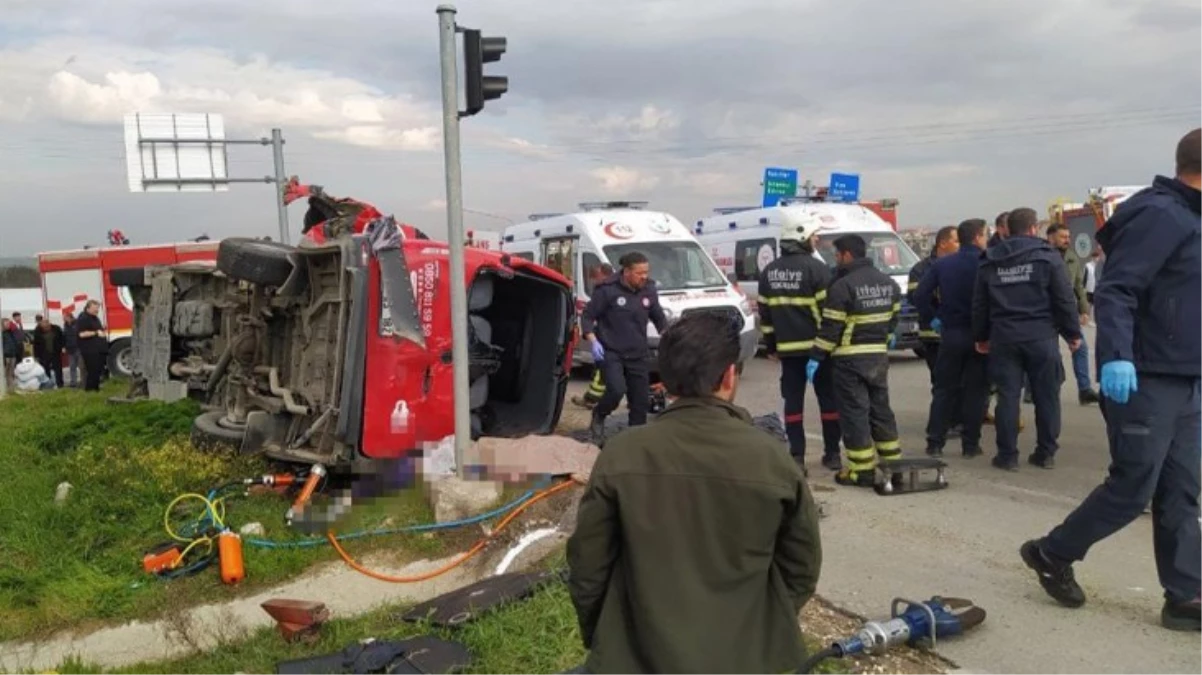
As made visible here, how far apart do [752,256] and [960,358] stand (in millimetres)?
8076

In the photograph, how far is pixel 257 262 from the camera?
7004mm

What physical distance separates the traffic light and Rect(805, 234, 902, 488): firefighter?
259 centimetres

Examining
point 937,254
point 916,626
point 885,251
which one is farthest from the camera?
point 885,251

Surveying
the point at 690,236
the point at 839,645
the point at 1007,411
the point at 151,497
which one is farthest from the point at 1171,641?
the point at 690,236

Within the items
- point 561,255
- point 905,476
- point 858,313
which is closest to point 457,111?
point 858,313

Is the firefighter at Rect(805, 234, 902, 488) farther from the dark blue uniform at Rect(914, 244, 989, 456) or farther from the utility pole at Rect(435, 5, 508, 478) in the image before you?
the utility pole at Rect(435, 5, 508, 478)

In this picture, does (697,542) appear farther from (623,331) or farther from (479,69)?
(623,331)

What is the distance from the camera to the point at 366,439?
6125 millimetres

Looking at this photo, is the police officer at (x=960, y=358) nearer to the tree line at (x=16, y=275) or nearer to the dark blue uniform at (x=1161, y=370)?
the dark blue uniform at (x=1161, y=370)

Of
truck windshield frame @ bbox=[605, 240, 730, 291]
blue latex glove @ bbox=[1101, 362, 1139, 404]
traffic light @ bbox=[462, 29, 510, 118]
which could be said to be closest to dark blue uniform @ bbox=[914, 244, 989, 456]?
blue latex glove @ bbox=[1101, 362, 1139, 404]

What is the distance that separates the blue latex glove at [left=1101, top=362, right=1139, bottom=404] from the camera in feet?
12.3

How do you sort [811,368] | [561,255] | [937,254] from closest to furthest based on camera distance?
1. [811,368]
2. [937,254]
3. [561,255]

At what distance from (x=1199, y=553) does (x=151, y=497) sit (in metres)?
6.30

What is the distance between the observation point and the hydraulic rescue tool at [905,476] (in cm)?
615
